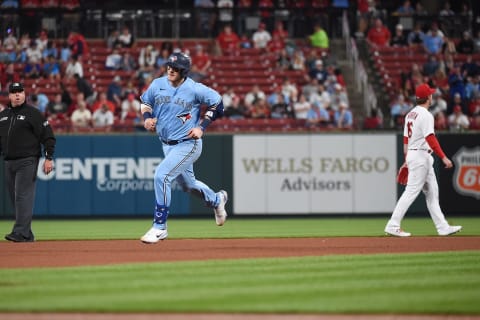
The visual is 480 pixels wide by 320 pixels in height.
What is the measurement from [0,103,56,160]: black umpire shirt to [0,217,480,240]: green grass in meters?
2.03

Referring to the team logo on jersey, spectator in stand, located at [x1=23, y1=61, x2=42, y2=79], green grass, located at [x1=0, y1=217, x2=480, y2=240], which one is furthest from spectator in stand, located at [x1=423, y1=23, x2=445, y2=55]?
the team logo on jersey

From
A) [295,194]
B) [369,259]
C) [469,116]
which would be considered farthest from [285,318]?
[469,116]

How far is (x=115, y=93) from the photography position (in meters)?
24.1

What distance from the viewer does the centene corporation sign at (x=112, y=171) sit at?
2220 cm

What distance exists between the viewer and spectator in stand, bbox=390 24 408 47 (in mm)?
28141

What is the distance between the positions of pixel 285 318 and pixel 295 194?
14.7m

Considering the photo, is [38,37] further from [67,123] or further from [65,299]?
[65,299]

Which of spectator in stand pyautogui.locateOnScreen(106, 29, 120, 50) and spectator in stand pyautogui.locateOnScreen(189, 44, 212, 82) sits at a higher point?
spectator in stand pyautogui.locateOnScreen(106, 29, 120, 50)

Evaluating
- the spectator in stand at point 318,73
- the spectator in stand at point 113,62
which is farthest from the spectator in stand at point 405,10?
the spectator in stand at point 113,62

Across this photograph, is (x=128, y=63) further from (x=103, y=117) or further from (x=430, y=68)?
(x=430, y=68)

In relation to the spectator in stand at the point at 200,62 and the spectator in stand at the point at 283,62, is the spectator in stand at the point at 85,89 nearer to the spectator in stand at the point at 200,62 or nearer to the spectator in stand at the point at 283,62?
the spectator in stand at the point at 200,62

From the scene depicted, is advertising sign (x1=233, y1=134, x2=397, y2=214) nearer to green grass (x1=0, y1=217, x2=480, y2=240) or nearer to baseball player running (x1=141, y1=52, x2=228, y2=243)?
green grass (x1=0, y1=217, x2=480, y2=240)

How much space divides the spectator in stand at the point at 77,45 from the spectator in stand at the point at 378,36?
7471 millimetres

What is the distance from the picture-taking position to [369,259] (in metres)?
11.5
